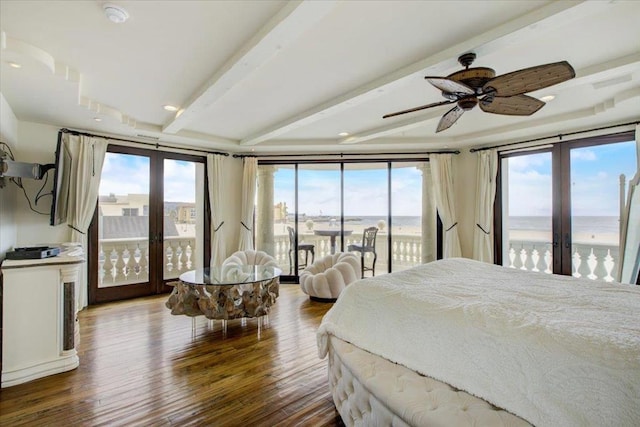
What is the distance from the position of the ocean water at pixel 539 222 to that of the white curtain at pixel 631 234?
438mm

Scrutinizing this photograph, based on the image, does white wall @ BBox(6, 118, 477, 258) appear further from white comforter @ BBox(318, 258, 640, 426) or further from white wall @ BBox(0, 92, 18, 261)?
white comforter @ BBox(318, 258, 640, 426)

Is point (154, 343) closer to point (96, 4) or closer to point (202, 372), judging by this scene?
point (202, 372)

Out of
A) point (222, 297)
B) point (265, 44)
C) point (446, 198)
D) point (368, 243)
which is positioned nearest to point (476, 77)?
point (265, 44)

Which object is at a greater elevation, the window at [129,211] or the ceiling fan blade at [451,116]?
the ceiling fan blade at [451,116]

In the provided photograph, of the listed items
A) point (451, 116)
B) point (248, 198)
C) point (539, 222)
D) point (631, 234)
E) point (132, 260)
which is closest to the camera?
point (451, 116)

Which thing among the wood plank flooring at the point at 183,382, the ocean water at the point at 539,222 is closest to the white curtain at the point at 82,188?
the wood plank flooring at the point at 183,382

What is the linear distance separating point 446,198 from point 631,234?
2.32 metres

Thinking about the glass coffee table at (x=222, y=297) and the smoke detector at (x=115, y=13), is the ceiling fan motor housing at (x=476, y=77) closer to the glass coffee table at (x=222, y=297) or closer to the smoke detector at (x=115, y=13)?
the smoke detector at (x=115, y=13)

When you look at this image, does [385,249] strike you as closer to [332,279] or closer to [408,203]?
A: [408,203]

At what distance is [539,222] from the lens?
4555 mm

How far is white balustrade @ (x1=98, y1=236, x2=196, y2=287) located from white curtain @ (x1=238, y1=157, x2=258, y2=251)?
97 centimetres

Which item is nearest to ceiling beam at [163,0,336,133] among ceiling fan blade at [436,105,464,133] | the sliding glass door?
ceiling fan blade at [436,105,464,133]

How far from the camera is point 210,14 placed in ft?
5.97

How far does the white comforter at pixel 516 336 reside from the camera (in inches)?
44.5
